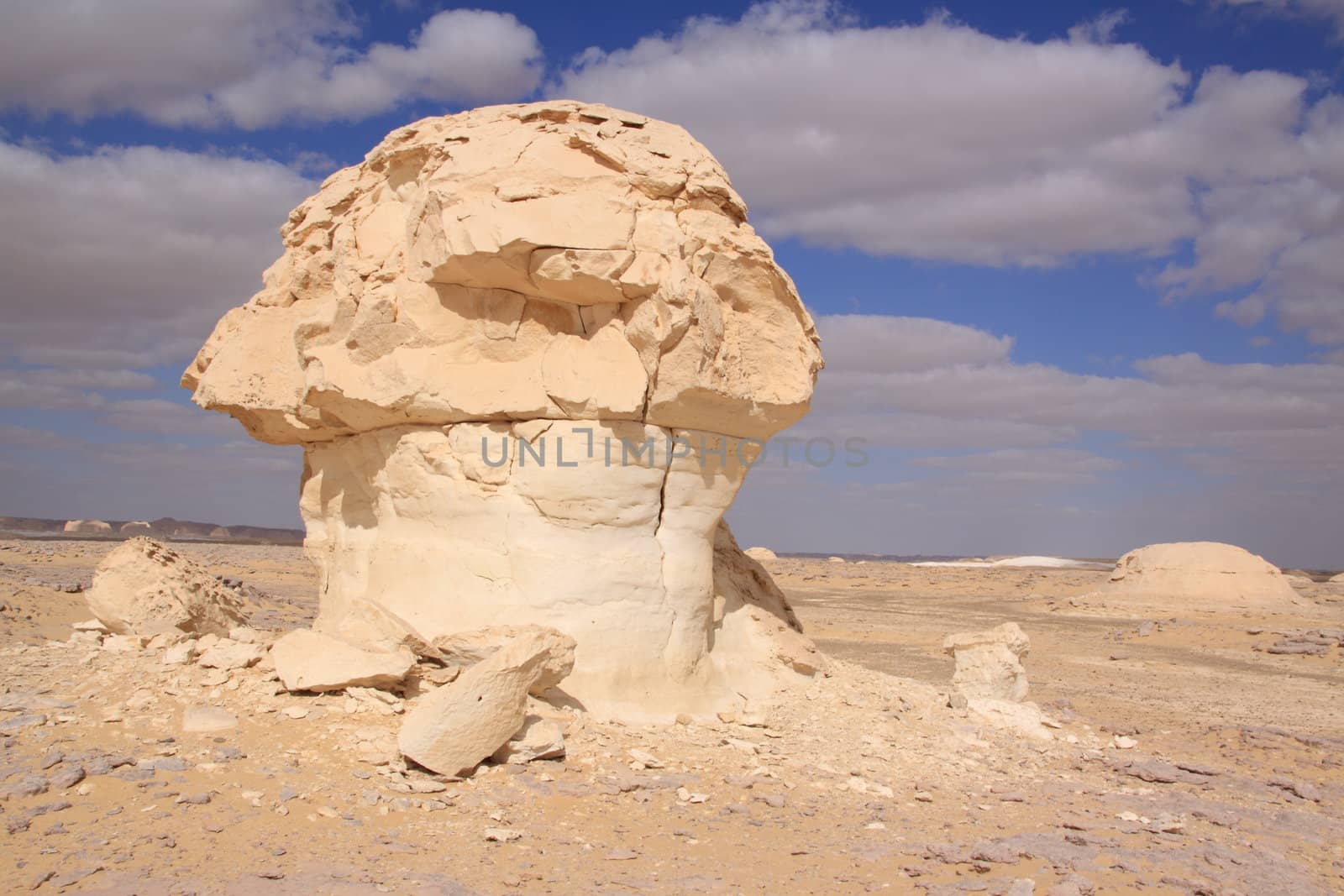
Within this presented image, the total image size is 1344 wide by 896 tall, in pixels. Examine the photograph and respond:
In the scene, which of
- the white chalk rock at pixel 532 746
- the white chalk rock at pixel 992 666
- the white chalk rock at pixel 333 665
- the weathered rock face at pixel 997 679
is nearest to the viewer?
the white chalk rock at pixel 532 746

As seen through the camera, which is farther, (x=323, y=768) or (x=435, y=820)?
(x=323, y=768)

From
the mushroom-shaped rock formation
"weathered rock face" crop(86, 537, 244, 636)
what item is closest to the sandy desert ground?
"weathered rock face" crop(86, 537, 244, 636)

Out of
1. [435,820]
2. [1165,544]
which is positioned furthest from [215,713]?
[1165,544]

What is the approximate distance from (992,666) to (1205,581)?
18.7 m

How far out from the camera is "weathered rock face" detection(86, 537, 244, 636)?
7.00m

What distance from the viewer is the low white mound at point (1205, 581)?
23.3m

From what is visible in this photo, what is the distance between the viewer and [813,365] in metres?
7.38

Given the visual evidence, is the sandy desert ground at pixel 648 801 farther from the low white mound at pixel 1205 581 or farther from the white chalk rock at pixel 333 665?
the low white mound at pixel 1205 581

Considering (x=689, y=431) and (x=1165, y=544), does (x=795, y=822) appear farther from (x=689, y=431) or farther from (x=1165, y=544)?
(x=1165, y=544)

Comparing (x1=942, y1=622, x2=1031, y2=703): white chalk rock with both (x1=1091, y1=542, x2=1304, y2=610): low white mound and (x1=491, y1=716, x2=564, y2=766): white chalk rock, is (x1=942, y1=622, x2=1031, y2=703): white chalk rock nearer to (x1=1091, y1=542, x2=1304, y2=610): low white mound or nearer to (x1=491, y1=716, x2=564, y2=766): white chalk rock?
(x1=491, y1=716, x2=564, y2=766): white chalk rock

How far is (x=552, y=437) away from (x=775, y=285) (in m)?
1.97

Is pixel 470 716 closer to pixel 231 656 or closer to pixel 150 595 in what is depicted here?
pixel 231 656

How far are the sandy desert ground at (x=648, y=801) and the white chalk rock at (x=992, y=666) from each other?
0.97ft

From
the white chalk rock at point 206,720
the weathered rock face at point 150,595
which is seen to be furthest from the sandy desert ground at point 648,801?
the weathered rock face at point 150,595
